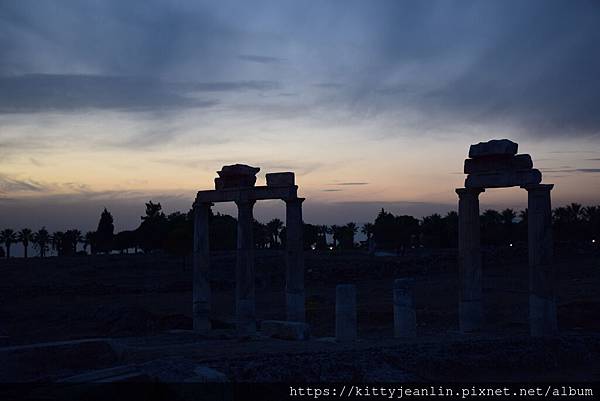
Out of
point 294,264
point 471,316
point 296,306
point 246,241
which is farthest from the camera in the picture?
point 246,241

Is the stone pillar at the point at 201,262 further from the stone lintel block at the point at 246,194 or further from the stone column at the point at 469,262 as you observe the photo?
the stone column at the point at 469,262

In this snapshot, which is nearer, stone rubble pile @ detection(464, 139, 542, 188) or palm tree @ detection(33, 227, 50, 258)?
stone rubble pile @ detection(464, 139, 542, 188)

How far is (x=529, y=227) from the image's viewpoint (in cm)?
2127

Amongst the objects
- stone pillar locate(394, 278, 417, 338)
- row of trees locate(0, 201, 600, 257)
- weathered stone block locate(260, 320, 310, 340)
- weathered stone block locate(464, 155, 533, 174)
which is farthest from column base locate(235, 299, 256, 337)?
row of trees locate(0, 201, 600, 257)

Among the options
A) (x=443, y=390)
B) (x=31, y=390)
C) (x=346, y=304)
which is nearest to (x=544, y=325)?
(x=346, y=304)

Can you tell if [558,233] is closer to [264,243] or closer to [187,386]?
[264,243]

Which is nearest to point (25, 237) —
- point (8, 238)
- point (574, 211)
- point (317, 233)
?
point (8, 238)

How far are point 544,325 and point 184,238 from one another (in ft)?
132

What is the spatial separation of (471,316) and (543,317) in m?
2.61

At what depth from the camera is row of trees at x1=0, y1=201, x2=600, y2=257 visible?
74875 mm

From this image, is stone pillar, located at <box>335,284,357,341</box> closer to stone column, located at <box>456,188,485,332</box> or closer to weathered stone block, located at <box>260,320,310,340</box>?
weathered stone block, located at <box>260,320,310,340</box>

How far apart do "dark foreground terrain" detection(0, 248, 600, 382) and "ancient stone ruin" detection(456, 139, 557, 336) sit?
1346 mm

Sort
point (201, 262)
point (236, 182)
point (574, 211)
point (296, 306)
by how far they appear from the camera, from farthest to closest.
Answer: point (574, 211)
point (201, 262)
point (236, 182)
point (296, 306)

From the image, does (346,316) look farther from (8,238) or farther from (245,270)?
(8,238)
